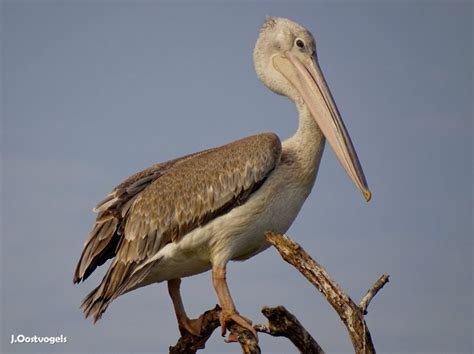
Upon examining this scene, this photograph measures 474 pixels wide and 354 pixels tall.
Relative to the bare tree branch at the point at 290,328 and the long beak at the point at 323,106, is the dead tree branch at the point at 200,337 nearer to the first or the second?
the bare tree branch at the point at 290,328

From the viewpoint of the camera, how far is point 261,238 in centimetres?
932

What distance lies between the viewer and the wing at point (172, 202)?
30.7 ft

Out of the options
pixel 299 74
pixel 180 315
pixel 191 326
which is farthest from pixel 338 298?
pixel 299 74

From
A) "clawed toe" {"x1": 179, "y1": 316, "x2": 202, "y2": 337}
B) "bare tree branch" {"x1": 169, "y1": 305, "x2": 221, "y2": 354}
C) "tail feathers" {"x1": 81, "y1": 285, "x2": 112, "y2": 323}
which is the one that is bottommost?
"bare tree branch" {"x1": 169, "y1": 305, "x2": 221, "y2": 354}

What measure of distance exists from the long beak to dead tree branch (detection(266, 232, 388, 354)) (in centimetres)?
187

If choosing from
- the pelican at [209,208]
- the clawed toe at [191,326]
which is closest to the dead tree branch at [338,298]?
the pelican at [209,208]

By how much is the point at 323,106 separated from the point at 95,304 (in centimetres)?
345

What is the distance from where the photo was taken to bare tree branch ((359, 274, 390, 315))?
7941 millimetres

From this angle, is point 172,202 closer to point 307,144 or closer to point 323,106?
point 307,144

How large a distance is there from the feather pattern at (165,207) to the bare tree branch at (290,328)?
4.93 ft

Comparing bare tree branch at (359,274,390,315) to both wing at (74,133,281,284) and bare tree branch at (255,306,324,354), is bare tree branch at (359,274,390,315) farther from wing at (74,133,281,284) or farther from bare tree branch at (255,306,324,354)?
wing at (74,133,281,284)

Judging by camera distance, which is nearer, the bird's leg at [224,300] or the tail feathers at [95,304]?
the bird's leg at [224,300]

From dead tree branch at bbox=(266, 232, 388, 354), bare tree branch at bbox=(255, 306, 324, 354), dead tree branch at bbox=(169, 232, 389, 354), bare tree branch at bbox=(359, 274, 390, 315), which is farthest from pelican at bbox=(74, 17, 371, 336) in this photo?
bare tree branch at bbox=(359, 274, 390, 315)

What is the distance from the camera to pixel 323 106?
10.2m
